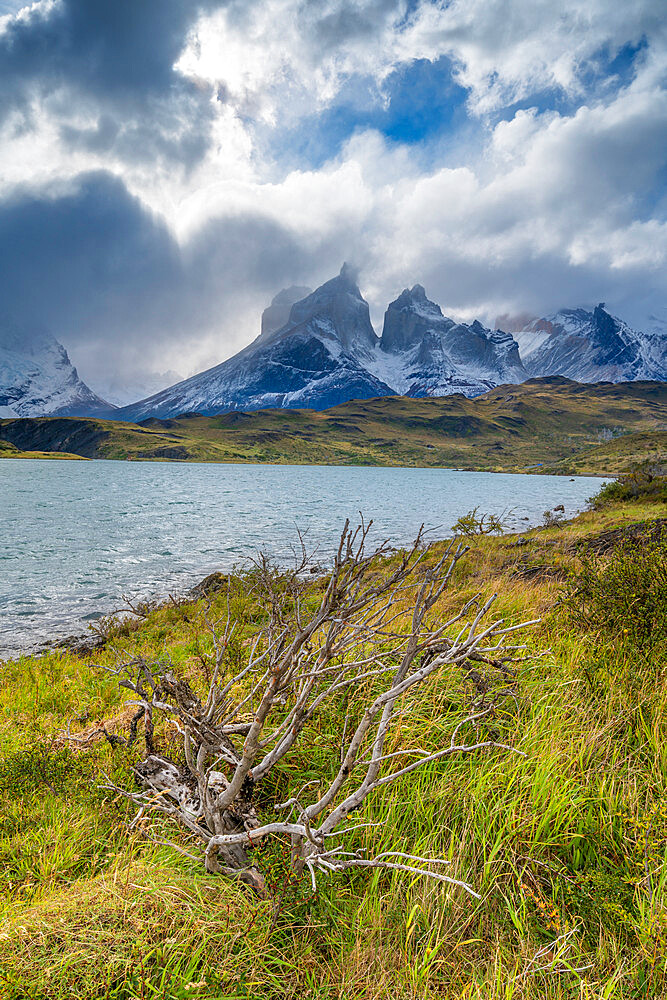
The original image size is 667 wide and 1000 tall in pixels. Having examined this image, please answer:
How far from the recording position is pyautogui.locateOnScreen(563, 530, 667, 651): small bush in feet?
17.8

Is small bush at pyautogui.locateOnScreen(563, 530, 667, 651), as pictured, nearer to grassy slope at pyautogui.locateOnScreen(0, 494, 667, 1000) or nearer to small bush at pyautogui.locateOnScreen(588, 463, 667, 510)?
grassy slope at pyautogui.locateOnScreen(0, 494, 667, 1000)

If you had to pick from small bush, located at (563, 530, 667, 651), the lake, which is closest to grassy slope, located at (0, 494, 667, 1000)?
small bush, located at (563, 530, 667, 651)

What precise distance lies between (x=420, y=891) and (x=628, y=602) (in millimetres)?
4441

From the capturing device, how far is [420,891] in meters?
3.04

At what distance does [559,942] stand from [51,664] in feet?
35.9

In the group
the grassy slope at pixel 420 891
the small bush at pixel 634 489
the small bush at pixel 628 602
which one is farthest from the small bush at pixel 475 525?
the grassy slope at pixel 420 891

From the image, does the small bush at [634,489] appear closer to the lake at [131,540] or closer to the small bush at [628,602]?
the lake at [131,540]

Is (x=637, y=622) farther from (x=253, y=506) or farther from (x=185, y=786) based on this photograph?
(x=253, y=506)

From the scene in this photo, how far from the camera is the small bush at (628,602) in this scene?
5418mm

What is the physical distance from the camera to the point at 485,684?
4.69 m

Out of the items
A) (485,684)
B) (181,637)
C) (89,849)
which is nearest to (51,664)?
(181,637)

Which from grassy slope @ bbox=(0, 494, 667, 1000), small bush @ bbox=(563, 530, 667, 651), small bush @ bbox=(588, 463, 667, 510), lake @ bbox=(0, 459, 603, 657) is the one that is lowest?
lake @ bbox=(0, 459, 603, 657)

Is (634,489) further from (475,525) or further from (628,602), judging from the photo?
(628,602)

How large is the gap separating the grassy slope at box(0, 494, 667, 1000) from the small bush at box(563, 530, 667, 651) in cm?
53
